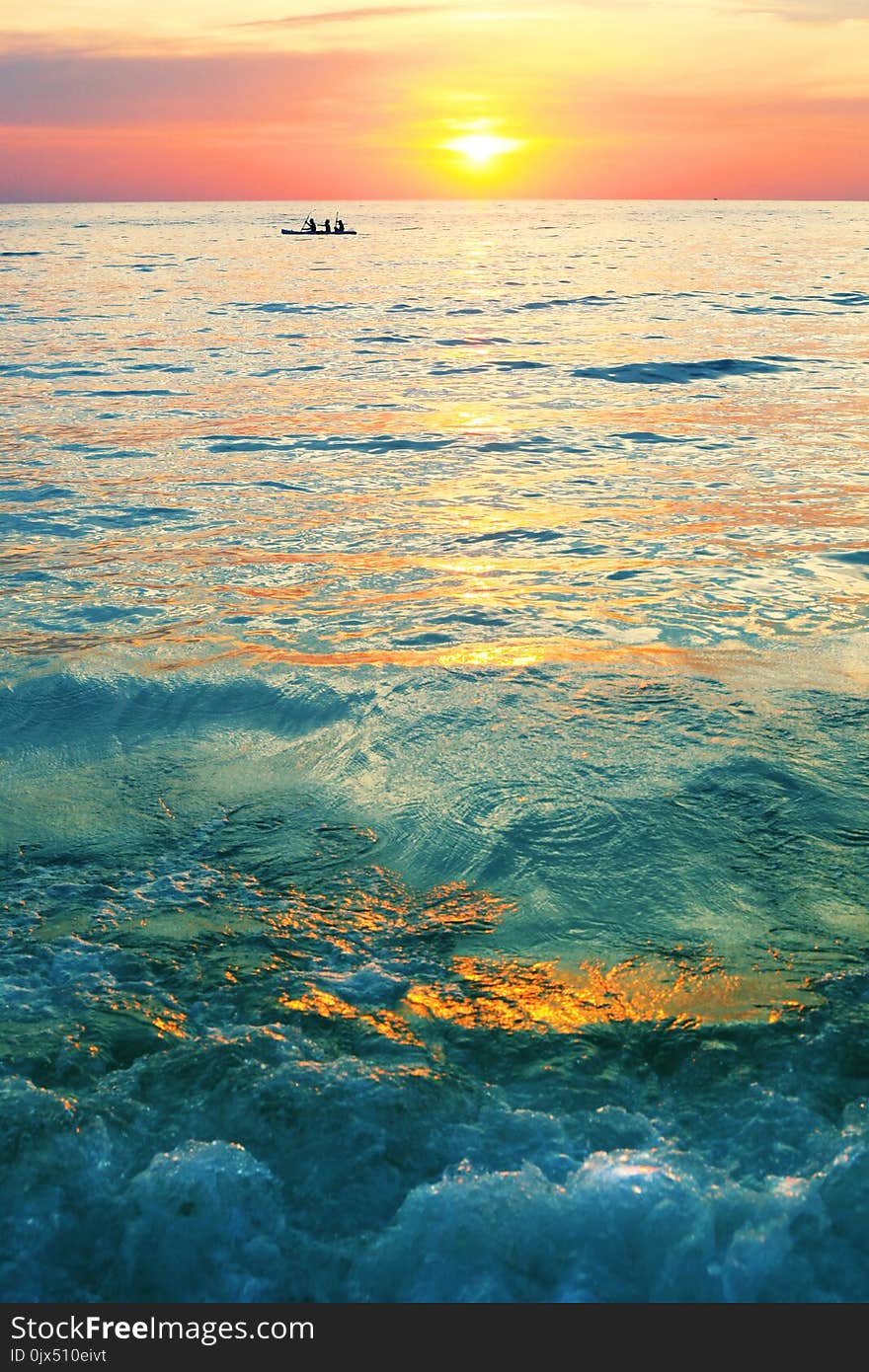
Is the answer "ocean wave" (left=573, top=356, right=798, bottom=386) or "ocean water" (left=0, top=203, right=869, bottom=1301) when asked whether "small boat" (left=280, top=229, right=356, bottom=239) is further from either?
"ocean water" (left=0, top=203, right=869, bottom=1301)

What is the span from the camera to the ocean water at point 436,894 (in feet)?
10.7

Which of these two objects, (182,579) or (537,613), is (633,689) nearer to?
(537,613)

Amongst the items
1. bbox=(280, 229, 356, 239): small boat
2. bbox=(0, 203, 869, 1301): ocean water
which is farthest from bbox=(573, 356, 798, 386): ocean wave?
bbox=(280, 229, 356, 239): small boat

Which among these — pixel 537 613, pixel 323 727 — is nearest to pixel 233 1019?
pixel 323 727

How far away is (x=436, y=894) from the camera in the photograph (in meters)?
4.87

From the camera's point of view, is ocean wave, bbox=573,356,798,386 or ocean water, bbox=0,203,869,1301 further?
ocean wave, bbox=573,356,798,386

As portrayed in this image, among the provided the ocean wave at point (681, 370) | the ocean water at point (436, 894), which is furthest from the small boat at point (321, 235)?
the ocean water at point (436, 894)

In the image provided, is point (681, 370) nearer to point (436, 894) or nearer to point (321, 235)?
point (436, 894)

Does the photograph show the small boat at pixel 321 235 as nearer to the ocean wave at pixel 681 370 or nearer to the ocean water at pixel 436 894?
the ocean wave at pixel 681 370

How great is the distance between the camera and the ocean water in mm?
3275

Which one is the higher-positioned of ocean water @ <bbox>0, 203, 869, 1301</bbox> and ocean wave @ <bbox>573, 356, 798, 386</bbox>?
ocean wave @ <bbox>573, 356, 798, 386</bbox>

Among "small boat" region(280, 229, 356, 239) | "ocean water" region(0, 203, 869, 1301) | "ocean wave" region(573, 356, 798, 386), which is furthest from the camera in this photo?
"small boat" region(280, 229, 356, 239)

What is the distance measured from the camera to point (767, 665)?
719 centimetres

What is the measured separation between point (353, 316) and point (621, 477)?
82.4ft
